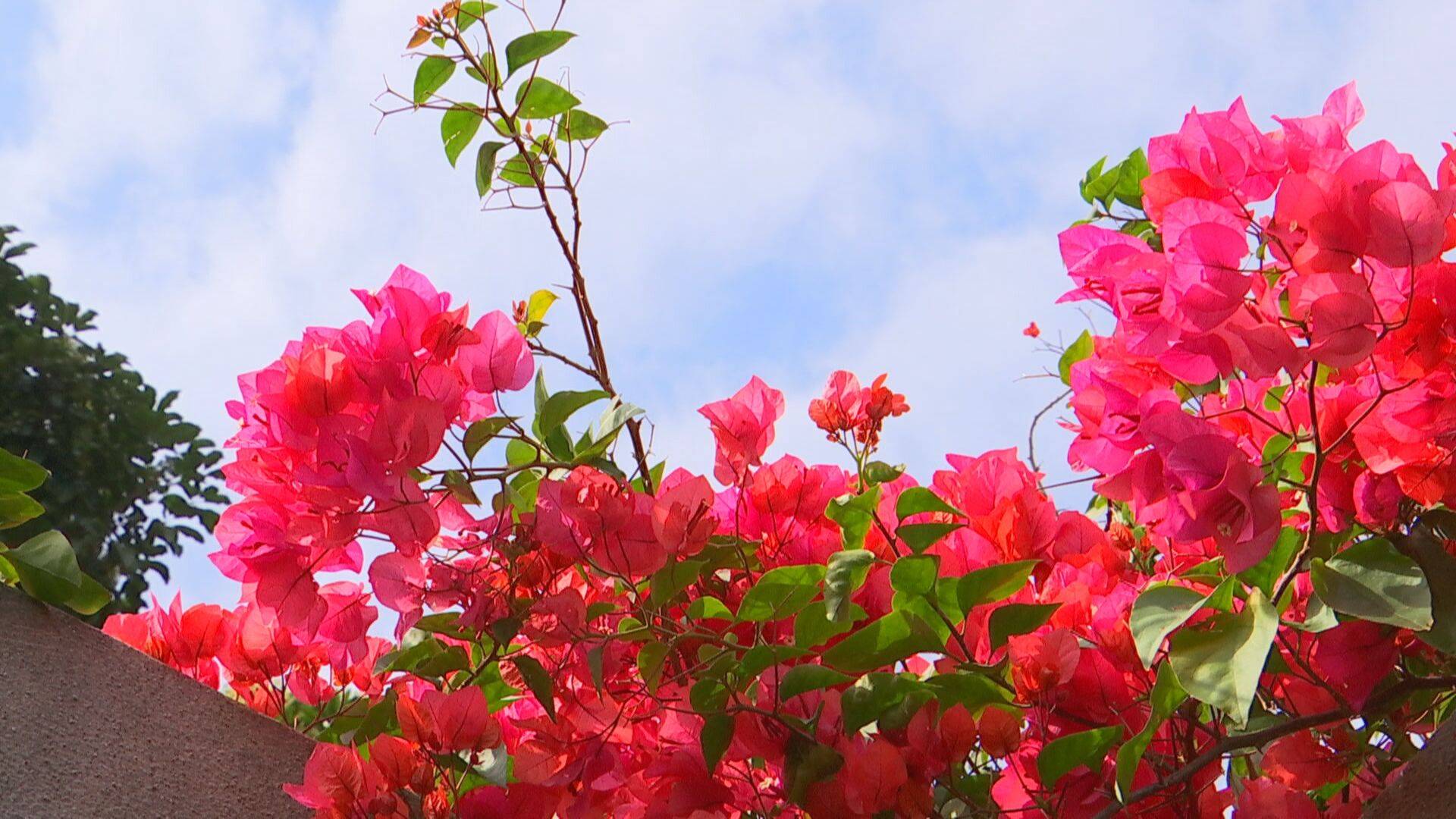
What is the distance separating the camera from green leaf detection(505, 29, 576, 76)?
2.55ft

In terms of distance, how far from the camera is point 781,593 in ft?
1.96

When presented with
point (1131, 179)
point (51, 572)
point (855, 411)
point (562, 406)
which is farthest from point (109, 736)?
point (1131, 179)

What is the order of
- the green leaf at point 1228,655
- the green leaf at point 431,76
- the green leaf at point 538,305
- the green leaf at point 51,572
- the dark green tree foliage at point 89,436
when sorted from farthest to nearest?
the dark green tree foliage at point 89,436
the green leaf at point 538,305
the green leaf at point 431,76
the green leaf at point 51,572
the green leaf at point 1228,655

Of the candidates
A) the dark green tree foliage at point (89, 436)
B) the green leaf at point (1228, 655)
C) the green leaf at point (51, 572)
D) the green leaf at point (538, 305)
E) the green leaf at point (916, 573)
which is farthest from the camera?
the dark green tree foliage at point (89, 436)

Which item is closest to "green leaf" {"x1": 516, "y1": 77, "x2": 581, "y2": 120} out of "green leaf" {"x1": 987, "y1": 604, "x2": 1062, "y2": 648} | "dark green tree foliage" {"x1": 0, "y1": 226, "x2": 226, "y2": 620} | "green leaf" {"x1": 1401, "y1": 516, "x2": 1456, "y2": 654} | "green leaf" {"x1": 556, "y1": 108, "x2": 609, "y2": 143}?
"green leaf" {"x1": 556, "y1": 108, "x2": 609, "y2": 143}

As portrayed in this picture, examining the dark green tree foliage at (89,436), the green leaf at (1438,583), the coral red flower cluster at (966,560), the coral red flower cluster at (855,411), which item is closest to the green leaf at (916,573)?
the coral red flower cluster at (966,560)

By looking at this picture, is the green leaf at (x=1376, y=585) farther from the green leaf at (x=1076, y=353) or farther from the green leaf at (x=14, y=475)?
A: the green leaf at (x=14, y=475)

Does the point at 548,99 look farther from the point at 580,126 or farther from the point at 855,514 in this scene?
the point at 855,514

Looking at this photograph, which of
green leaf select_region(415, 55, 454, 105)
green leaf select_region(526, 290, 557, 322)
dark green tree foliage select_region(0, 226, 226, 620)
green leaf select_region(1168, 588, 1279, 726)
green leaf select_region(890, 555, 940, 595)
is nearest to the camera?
green leaf select_region(1168, 588, 1279, 726)

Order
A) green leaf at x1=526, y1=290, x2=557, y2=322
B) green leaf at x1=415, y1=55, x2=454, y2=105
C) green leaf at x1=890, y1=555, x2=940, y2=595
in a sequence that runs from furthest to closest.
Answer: green leaf at x1=526, y1=290, x2=557, y2=322
green leaf at x1=415, y1=55, x2=454, y2=105
green leaf at x1=890, y1=555, x2=940, y2=595

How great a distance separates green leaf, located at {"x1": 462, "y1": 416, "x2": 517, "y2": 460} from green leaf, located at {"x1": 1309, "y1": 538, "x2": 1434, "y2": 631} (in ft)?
1.28

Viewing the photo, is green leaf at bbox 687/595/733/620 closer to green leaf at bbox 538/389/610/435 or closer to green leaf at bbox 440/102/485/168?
green leaf at bbox 538/389/610/435

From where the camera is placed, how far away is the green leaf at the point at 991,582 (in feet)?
1.88

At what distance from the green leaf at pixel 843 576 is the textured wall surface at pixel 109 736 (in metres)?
0.40
